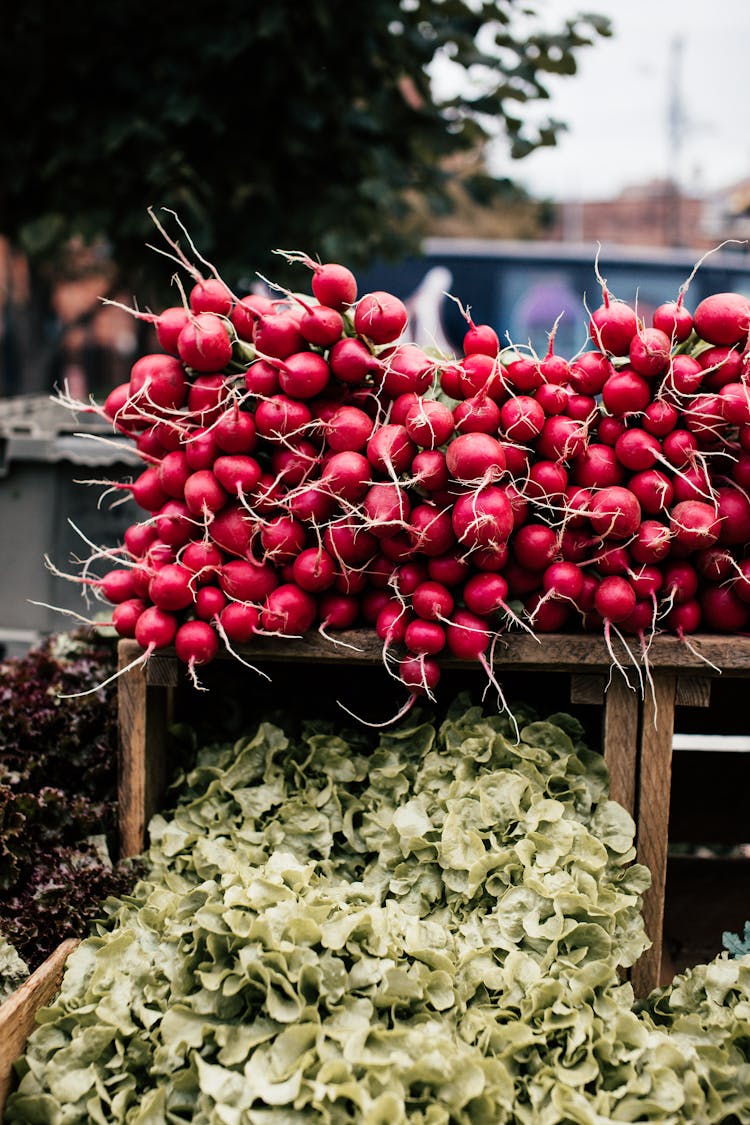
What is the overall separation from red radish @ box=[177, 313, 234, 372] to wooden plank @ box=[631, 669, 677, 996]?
119cm

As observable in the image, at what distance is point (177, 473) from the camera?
216cm

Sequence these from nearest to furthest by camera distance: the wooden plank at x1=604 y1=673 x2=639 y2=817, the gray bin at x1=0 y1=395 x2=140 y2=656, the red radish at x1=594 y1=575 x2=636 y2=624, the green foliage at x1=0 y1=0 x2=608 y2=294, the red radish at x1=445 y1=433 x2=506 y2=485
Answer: the red radish at x1=445 y1=433 x2=506 y2=485, the red radish at x1=594 y1=575 x2=636 y2=624, the wooden plank at x1=604 y1=673 x2=639 y2=817, the gray bin at x1=0 y1=395 x2=140 y2=656, the green foliage at x1=0 y1=0 x2=608 y2=294

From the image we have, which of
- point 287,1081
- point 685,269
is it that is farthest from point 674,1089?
point 685,269

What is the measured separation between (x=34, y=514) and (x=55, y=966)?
225cm

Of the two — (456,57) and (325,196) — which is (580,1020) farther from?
(456,57)

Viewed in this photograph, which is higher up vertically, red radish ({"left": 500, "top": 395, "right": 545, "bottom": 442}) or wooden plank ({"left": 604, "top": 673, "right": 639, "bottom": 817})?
red radish ({"left": 500, "top": 395, "right": 545, "bottom": 442})

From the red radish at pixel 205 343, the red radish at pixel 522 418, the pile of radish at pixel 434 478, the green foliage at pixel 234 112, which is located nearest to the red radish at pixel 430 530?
the pile of radish at pixel 434 478

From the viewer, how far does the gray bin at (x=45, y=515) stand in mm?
3686

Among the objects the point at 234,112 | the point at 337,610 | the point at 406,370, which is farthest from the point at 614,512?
the point at 234,112

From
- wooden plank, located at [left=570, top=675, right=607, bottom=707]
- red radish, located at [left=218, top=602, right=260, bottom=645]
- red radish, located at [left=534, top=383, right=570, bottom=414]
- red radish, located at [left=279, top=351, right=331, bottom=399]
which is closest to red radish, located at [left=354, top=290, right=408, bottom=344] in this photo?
red radish, located at [left=279, top=351, right=331, bottom=399]

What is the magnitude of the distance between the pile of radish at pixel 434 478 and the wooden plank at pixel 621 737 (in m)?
0.13

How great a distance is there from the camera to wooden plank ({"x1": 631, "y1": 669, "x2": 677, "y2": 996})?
2102 mm

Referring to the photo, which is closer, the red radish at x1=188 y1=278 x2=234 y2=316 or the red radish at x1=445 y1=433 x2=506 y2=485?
the red radish at x1=445 y1=433 x2=506 y2=485

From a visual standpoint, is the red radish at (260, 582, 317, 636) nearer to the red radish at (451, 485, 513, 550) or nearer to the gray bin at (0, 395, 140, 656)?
the red radish at (451, 485, 513, 550)
